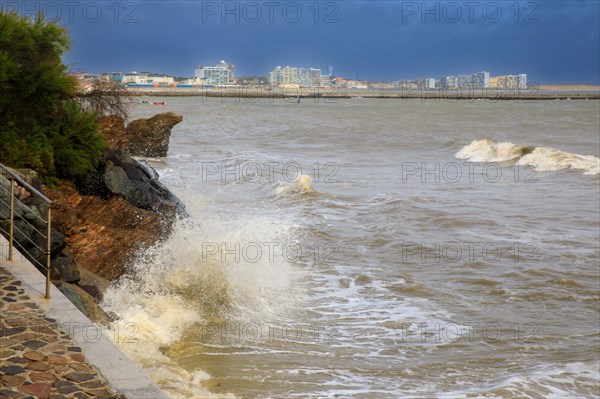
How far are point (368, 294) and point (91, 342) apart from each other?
632cm

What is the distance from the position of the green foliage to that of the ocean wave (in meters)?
21.1

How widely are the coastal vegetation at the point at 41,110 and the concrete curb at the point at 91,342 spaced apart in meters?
5.81

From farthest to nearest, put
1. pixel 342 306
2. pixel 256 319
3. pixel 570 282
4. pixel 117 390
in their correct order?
pixel 570 282 → pixel 342 306 → pixel 256 319 → pixel 117 390

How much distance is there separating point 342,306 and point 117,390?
6.19 metres

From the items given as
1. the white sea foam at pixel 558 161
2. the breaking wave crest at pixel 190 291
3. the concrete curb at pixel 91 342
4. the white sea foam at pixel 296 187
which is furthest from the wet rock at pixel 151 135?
the concrete curb at pixel 91 342

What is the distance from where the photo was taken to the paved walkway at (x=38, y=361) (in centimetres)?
534

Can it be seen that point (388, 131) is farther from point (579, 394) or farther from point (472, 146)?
point (579, 394)

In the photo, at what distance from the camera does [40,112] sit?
49.4ft

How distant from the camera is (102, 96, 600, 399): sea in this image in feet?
27.6

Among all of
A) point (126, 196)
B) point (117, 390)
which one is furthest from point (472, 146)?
point (117, 390)

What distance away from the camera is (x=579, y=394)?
318 inches

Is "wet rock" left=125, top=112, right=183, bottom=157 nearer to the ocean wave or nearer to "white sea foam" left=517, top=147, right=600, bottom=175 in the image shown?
the ocean wave

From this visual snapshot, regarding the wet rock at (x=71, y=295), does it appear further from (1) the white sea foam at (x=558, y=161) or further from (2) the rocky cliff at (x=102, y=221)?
(1) the white sea foam at (x=558, y=161)

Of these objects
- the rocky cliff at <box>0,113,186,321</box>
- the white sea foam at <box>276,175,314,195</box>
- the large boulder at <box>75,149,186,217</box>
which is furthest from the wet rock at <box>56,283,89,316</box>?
the white sea foam at <box>276,175,314,195</box>
